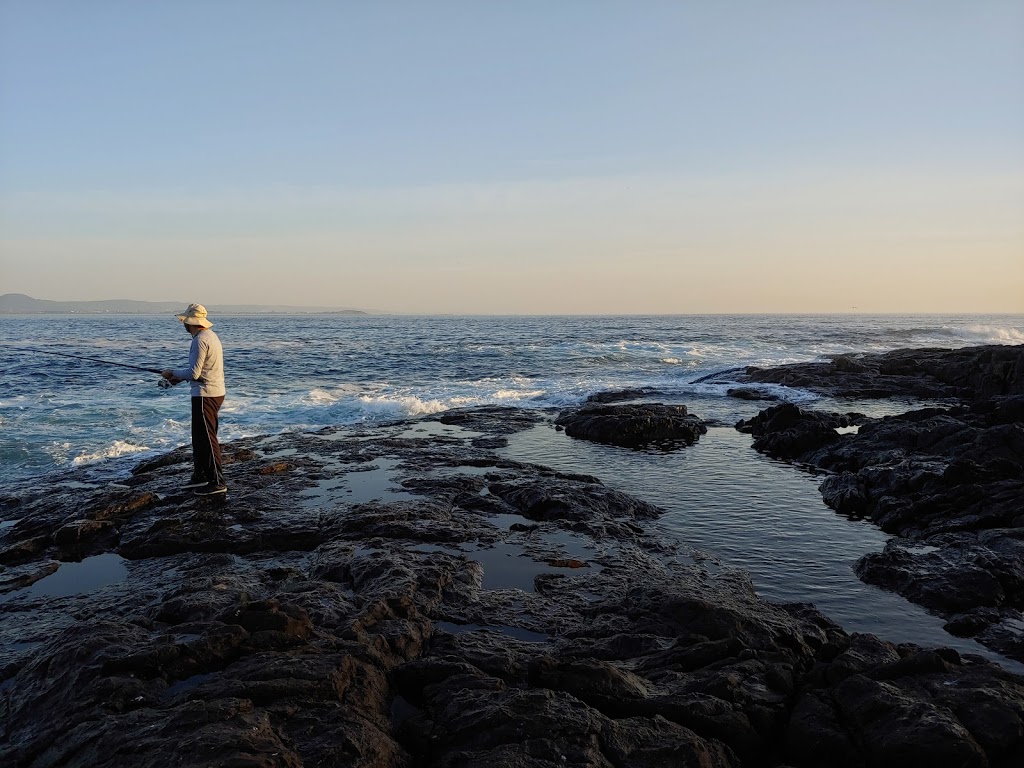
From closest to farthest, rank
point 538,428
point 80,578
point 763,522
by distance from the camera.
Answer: point 80,578, point 763,522, point 538,428

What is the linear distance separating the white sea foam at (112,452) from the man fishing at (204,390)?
466 centimetres

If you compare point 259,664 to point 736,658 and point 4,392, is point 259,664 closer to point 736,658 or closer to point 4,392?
point 736,658

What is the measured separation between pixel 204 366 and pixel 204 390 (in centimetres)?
34

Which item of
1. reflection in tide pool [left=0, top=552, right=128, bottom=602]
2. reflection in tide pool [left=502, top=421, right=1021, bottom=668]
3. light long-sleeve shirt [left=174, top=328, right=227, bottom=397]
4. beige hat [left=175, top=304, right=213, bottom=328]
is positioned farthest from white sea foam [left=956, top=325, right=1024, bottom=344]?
reflection in tide pool [left=0, top=552, right=128, bottom=602]

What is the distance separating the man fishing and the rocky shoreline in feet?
1.75

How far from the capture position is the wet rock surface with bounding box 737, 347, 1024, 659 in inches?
222

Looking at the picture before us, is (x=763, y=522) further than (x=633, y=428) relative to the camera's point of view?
No

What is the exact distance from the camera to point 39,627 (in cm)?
495

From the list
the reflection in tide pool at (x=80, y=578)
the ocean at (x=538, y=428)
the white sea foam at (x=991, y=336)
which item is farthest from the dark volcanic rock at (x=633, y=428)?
the white sea foam at (x=991, y=336)

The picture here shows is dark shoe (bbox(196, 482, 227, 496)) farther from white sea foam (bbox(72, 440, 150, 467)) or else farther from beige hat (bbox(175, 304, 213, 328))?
white sea foam (bbox(72, 440, 150, 467))

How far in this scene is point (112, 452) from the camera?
41.5 feet

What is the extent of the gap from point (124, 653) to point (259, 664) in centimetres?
86

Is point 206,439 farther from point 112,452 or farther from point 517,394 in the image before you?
point 517,394

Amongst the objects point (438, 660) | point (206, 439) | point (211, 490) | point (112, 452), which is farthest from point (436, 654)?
point (112, 452)
